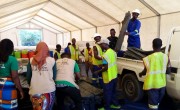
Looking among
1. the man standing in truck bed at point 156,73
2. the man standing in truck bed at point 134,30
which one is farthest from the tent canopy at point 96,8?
the man standing in truck bed at point 156,73

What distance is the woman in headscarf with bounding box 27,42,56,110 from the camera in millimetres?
3617

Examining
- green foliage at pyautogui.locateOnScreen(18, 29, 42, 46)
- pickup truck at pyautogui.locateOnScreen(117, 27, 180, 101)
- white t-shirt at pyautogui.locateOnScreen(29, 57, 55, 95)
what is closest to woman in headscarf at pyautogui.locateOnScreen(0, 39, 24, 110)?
white t-shirt at pyautogui.locateOnScreen(29, 57, 55, 95)

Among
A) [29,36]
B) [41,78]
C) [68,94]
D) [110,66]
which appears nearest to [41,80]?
[41,78]

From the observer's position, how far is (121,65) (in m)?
6.30

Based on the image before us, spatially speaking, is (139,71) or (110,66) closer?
(110,66)

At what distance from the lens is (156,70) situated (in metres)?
4.31

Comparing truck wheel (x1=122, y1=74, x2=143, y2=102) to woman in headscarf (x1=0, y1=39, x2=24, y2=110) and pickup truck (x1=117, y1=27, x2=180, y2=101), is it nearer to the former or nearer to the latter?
pickup truck (x1=117, y1=27, x2=180, y2=101)

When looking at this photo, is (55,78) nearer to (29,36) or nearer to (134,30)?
(134,30)

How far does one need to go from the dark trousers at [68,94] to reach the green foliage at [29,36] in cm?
2525

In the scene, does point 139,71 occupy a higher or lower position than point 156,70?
lower

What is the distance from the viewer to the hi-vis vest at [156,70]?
4281mm

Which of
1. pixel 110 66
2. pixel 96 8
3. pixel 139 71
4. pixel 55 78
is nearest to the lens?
pixel 55 78

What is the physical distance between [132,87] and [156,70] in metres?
1.66

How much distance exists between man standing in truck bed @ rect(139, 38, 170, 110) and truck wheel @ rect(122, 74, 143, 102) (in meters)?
1.11
